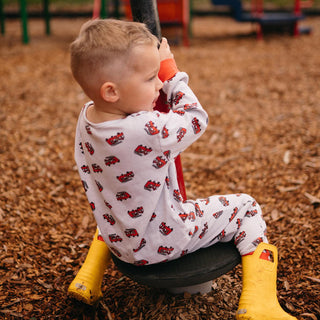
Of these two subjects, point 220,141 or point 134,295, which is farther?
point 220,141

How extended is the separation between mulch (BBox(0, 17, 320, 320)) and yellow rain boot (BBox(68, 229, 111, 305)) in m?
0.13

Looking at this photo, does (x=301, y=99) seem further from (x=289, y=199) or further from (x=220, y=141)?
(x=289, y=199)

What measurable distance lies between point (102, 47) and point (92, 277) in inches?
45.3

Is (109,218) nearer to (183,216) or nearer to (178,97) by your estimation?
(183,216)

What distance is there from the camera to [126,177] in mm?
1593

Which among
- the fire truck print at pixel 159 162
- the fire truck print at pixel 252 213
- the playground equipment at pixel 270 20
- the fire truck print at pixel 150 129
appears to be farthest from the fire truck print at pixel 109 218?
the playground equipment at pixel 270 20

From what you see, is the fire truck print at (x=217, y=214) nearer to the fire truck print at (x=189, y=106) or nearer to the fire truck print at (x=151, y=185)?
the fire truck print at (x=151, y=185)

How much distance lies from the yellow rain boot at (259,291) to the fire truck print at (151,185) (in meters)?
0.57

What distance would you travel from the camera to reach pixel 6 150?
12.1 feet

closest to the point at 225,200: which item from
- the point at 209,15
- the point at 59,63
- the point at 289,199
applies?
the point at 289,199

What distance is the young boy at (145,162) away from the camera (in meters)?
1.51

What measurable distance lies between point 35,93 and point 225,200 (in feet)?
13.1

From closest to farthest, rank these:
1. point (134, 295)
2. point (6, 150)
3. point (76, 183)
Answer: point (134, 295) < point (76, 183) < point (6, 150)

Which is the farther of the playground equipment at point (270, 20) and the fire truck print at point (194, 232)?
the playground equipment at point (270, 20)
